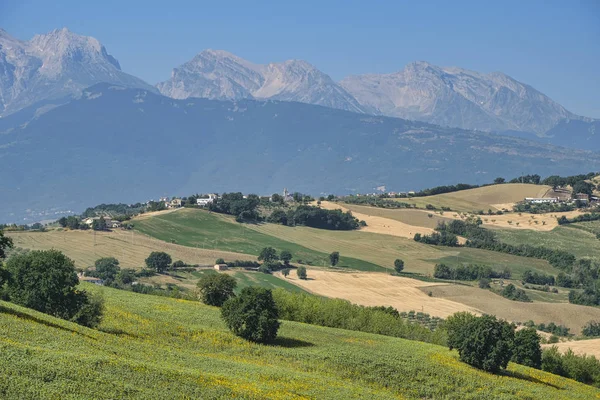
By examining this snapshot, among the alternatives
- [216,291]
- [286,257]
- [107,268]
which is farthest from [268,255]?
[216,291]

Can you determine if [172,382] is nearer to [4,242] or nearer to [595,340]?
[4,242]

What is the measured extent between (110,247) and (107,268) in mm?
24788

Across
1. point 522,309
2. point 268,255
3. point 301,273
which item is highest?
point 268,255

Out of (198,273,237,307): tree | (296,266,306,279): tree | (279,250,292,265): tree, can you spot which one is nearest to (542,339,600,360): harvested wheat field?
(198,273,237,307): tree

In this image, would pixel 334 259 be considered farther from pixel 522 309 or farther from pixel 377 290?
pixel 522 309

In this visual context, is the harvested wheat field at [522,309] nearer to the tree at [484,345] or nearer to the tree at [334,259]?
the tree at [334,259]

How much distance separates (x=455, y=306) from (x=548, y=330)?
1656 centimetres

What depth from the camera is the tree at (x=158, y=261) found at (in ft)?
506

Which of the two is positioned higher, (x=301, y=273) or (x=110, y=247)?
(x=110, y=247)

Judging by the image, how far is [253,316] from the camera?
7525 centimetres

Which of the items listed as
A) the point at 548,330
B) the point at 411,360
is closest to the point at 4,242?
the point at 411,360

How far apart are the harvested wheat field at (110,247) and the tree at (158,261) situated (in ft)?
10.4

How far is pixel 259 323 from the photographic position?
2963 inches

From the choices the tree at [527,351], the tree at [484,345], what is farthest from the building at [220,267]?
the tree at [484,345]
